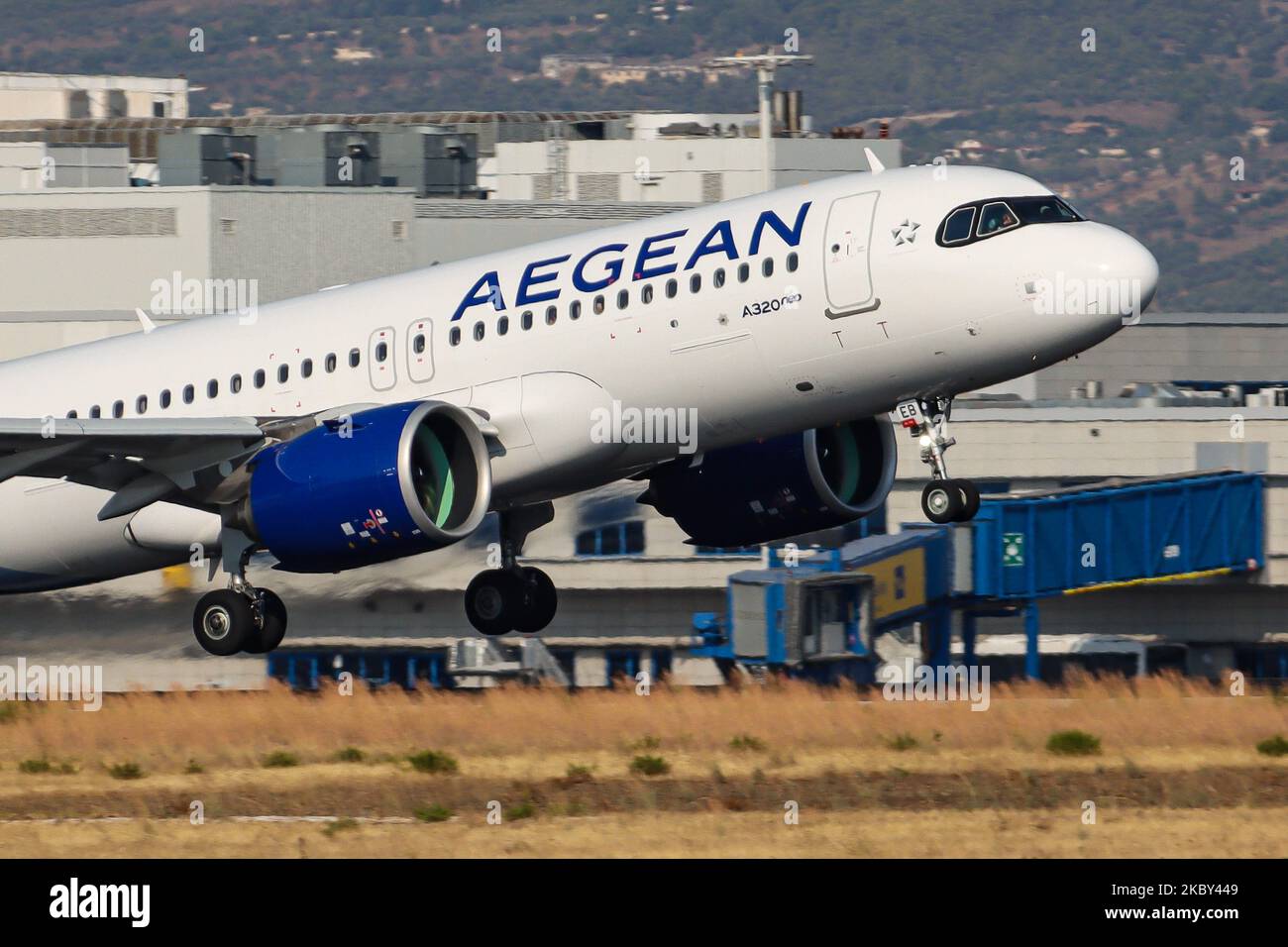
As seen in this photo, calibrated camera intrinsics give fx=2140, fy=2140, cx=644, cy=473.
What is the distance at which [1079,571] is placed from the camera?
55812mm

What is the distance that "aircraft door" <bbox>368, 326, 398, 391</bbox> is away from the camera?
30828 millimetres

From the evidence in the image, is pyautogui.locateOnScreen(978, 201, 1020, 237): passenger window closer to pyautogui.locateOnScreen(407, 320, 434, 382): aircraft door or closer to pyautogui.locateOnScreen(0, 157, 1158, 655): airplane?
pyautogui.locateOnScreen(0, 157, 1158, 655): airplane

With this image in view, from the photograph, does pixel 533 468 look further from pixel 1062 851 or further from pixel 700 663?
pixel 700 663

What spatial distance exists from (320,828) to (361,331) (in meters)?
9.04

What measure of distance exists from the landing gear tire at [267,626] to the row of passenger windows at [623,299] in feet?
16.4

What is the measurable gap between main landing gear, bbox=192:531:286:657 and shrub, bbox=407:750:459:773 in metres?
3.74

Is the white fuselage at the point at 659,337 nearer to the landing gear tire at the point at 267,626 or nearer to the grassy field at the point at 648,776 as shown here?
the landing gear tire at the point at 267,626

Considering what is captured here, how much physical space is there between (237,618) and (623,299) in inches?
306

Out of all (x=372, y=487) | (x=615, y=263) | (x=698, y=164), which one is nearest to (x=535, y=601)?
(x=372, y=487)

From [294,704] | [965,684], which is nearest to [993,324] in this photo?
[294,704]

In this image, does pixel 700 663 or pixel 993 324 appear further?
pixel 700 663

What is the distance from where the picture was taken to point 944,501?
27.8m

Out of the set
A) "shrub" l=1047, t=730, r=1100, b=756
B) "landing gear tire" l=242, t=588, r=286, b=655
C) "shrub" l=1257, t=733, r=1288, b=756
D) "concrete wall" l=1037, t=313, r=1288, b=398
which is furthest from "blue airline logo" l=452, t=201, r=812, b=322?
"concrete wall" l=1037, t=313, r=1288, b=398

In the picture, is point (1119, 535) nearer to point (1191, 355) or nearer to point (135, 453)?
point (1191, 355)
